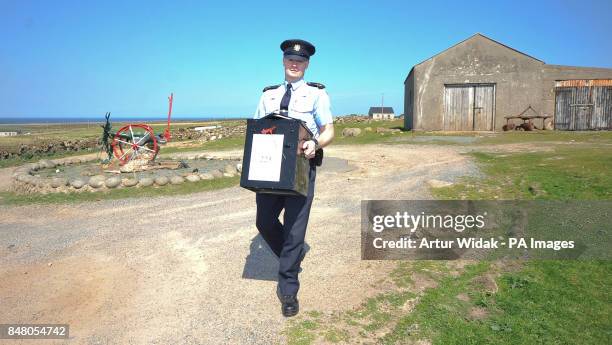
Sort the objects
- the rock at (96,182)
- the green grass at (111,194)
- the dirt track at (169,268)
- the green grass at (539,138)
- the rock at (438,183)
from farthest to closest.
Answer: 1. the green grass at (539,138)
2. the rock at (96,182)
3. the green grass at (111,194)
4. the rock at (438,183)
5. the dirt track at (169,268)

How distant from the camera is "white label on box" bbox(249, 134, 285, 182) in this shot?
130 inches

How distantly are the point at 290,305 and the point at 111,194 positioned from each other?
6.97m

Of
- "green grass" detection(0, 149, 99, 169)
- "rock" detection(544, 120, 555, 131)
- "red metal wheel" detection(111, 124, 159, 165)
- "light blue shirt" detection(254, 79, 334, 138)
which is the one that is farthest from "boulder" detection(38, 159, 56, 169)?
"rock" detection(544, 120, 555, 131)

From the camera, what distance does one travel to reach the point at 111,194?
9.13 metres

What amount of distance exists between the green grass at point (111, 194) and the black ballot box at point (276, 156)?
245 inches

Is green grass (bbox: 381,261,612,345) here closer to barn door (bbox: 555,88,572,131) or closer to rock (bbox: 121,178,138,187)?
rock (bbox: 121,178,138,187)

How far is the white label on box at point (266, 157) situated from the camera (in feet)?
10.8

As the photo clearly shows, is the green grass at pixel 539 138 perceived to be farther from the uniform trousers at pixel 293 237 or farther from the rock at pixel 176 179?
the uniform trousers at pixel 293 237

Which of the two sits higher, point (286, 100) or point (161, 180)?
point (286, 100)

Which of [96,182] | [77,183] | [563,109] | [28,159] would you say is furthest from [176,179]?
[563,109]

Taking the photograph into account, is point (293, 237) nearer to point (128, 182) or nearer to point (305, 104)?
point (305, 104)

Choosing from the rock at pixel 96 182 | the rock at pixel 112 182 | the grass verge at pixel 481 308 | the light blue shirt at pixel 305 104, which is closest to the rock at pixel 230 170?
the rock at pixel 112 182

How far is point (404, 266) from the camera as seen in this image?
15.0ft

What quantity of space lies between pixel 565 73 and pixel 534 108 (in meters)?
2.22
